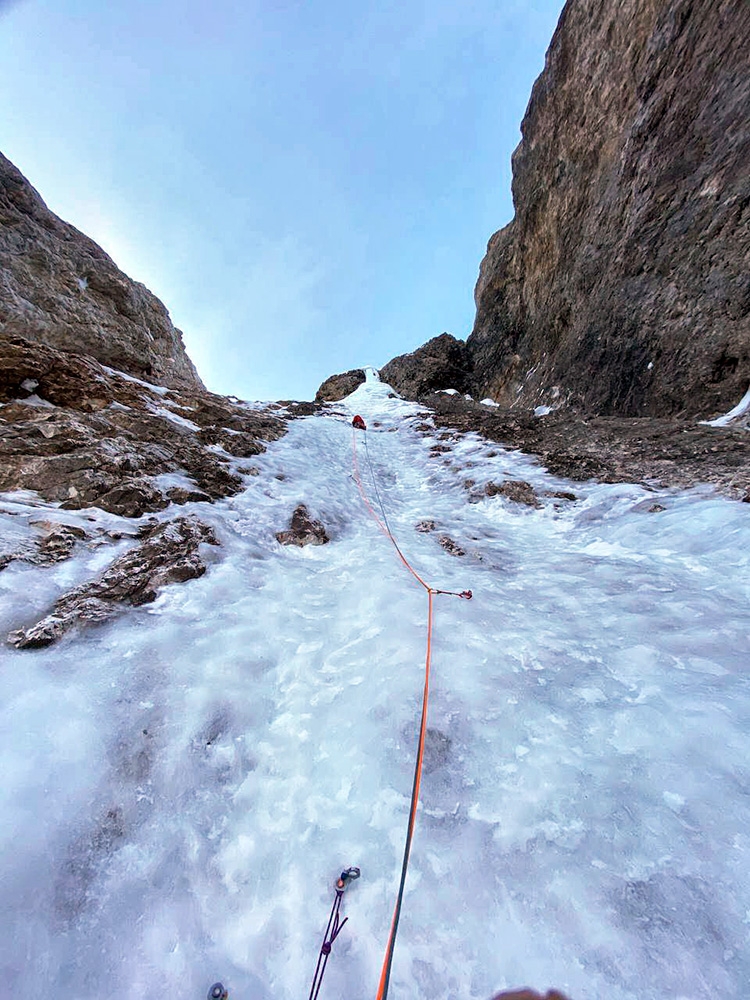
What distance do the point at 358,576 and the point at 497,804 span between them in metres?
3.11

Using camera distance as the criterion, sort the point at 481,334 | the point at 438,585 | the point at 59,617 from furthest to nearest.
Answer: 1. the point at 481,334
2. the point at 438,585
3. the point at 59,617

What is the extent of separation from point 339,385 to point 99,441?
27593 mm

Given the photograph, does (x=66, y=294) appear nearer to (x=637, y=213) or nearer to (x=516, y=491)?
(x=516, y=491)

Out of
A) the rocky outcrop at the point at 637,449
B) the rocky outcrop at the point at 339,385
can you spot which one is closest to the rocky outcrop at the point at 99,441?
the rocky outcrop at the point at 637,449

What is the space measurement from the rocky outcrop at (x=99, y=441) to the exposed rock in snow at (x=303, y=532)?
133 centimetres

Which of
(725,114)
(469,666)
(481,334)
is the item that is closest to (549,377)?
(725,114)

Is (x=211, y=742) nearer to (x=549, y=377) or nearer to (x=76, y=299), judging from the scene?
(x=76, y=299)

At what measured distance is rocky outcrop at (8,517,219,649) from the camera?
10.6ft

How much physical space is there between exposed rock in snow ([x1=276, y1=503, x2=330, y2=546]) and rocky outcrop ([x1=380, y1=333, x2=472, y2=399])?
21.3 metres

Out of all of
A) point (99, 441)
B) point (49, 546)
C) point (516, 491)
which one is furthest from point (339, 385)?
point (49, 546)

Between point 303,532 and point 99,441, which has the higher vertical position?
point 99,441

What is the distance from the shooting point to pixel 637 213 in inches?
514

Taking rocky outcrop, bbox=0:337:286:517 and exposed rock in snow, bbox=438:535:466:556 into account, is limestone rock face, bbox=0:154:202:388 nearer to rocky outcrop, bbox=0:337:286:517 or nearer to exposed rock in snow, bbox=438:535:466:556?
rocky outcrop, bbox=0:337:286:517

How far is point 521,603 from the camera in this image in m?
4.56
